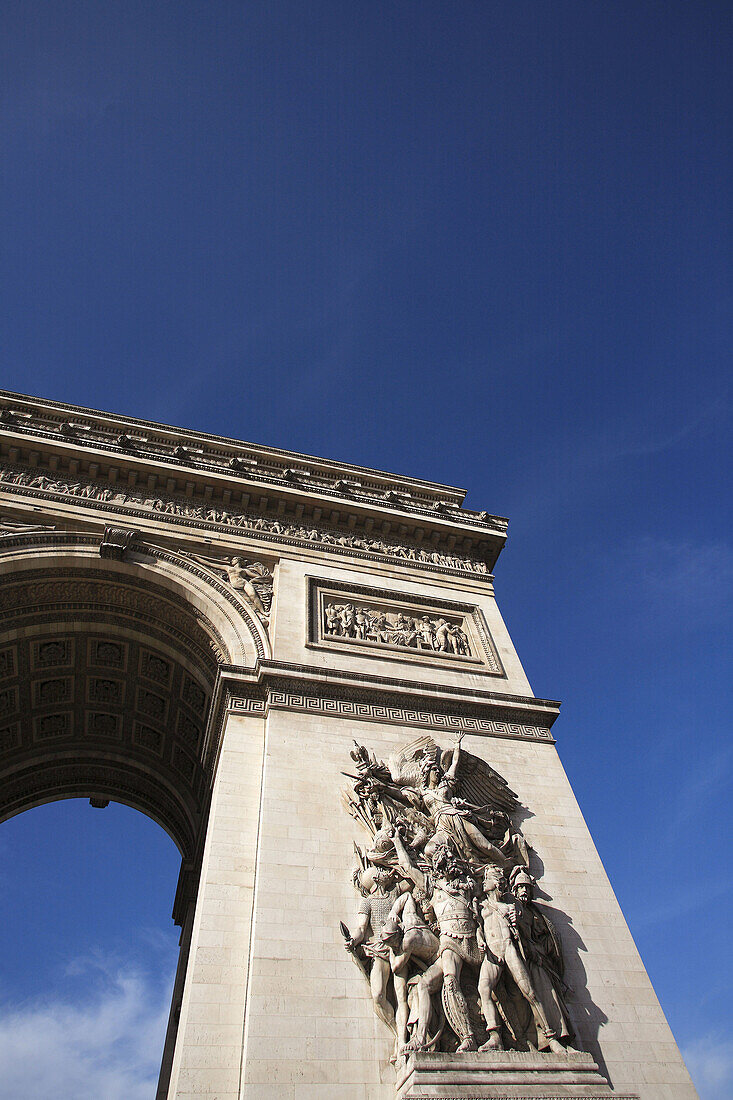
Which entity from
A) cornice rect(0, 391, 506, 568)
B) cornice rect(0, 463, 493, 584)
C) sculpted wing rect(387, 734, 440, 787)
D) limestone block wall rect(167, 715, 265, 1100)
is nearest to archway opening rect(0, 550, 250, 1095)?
cornice rect(0, 463, 493, 584)

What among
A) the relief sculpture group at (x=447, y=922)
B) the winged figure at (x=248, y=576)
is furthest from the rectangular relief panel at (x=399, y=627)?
the relief sculpture group at (x=447, y=922)

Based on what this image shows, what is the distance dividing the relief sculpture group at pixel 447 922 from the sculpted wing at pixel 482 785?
0.05 metres

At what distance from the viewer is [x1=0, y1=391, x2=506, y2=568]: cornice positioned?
14.2 meters

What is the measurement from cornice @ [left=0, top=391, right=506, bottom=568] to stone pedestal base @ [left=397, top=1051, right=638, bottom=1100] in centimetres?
1000

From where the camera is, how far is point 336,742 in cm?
1023

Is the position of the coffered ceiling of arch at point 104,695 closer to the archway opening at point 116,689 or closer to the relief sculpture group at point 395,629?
the archway opening at point 116,689

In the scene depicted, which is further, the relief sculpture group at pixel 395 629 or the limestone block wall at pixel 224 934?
the relief sculpture group at pixel 395 629

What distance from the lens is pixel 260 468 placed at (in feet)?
53.5

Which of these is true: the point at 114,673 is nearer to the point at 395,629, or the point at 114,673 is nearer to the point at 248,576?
the point at 248,576

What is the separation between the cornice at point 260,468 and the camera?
46.5ft

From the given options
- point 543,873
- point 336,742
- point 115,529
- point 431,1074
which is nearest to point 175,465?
point 115,529

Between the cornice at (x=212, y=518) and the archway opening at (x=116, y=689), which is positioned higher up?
the cornice at (x=212, y=518)

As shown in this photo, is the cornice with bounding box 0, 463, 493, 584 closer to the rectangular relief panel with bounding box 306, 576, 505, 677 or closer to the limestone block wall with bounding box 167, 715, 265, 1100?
the rectangular relief panel with bounding box 306, 576, 505, 677

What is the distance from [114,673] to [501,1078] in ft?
32.0
